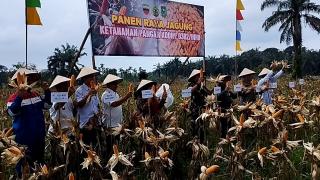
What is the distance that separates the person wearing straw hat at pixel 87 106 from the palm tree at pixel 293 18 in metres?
30.9

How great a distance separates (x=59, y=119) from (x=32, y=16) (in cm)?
336

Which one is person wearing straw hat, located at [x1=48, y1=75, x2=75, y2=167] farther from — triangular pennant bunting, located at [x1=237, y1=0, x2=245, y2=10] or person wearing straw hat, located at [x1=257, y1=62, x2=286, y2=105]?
triangular pennant bunting, located at [x1=237, y1=0, x2=245, y2=10]

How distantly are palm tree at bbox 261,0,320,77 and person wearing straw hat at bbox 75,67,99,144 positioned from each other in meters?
30.9

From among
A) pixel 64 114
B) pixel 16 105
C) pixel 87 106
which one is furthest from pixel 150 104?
pixel 16 105

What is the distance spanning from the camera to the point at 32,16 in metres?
7.12

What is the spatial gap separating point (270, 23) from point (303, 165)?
31667 millimetres

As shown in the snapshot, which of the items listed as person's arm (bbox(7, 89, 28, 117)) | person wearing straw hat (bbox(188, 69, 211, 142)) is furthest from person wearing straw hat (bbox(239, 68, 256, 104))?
person's arm (bbox(7, 89, 28, 117))

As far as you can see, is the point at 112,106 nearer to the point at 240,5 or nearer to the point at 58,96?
the point at 58,96

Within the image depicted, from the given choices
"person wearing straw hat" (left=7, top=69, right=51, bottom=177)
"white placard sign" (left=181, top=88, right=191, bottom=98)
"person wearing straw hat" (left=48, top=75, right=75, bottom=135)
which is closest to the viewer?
"person wearing straw hat" (left=7, top=69, right=51, bottom=177)

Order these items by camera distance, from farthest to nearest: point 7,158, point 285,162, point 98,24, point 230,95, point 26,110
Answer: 1. point 98,24
2. point 230,95
3. point 26,110
4. point 285,162
5. point 7,158

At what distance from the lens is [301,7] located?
1377 inches

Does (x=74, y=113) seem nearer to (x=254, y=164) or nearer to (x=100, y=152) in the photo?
(x=100, y=152)

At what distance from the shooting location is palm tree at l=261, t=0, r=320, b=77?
112 feet

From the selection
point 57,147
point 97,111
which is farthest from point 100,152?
point 97,111
